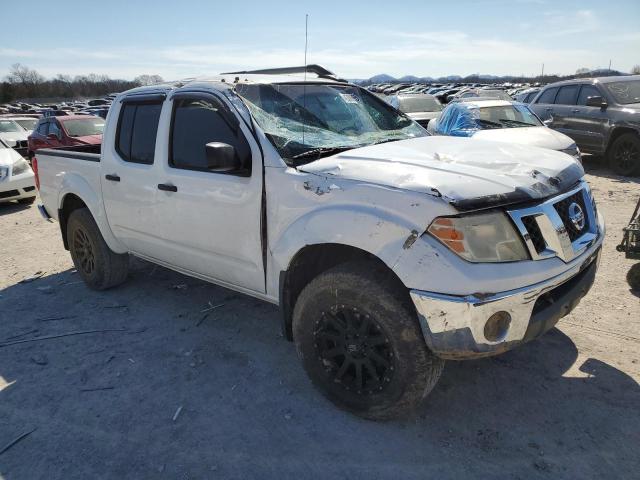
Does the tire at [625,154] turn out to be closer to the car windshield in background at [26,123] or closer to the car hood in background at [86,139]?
the car hood in background at [86,139]

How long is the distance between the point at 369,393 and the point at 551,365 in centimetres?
133

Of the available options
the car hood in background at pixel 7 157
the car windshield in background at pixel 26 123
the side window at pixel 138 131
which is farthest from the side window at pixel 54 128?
the side window at pixel 138 131

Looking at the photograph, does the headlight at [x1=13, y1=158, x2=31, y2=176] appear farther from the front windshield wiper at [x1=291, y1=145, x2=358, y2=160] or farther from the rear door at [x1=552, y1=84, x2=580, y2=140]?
the rear door at [x1=552, y1=84, x2=580, y2=140]

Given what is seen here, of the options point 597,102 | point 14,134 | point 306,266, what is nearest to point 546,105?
point 597,102

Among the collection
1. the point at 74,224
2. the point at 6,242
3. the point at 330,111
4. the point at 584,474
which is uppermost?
the point at 330,111

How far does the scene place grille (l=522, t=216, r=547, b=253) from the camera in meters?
2.29

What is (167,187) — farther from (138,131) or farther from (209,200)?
(138,131)

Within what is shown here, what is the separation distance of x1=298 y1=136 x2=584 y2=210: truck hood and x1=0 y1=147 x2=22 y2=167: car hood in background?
8.32m

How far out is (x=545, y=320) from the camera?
7.70 feet

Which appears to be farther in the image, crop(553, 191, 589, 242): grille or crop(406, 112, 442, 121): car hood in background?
crop(406, 112, 442, 121): car hood in background

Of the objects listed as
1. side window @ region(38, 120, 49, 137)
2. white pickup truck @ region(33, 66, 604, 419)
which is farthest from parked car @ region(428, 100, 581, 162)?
side window @ region(38, 120, 49, 137)

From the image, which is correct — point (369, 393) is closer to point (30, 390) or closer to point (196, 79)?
point (30, 390)

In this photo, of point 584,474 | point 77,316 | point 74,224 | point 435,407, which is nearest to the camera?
point 584,474

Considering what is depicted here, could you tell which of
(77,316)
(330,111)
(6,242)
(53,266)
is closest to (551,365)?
(330,111)
